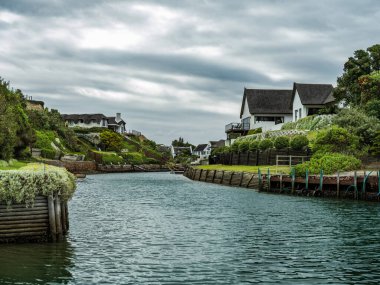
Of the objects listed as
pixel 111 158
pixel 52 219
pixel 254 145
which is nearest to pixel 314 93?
pixel 254 145

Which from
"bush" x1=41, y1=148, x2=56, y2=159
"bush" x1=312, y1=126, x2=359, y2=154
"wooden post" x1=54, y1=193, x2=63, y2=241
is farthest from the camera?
"bush" x1=41, y1=148, x2=56, y2=159

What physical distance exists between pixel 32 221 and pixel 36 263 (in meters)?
2.55

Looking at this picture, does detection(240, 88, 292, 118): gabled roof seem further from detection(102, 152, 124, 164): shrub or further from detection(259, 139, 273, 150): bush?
detection(102, 152, 124, 164): shrub

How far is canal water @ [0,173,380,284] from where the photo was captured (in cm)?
1783

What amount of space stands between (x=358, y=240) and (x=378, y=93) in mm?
51440

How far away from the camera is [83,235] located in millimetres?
26094

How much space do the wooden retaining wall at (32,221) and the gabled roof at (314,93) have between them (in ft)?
241

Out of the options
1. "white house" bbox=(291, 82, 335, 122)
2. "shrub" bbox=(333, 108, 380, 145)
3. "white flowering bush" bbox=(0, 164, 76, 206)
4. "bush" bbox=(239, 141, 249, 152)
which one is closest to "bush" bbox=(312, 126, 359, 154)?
"shrub" bbox=(333, 108, 380, 145)

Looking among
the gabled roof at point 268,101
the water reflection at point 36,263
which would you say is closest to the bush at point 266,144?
the gabled roof at point 268,101

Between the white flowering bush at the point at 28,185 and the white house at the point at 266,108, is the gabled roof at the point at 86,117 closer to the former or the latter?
the white house at the point at 266,108

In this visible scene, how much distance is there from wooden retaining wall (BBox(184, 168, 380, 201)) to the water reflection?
98.5 feet

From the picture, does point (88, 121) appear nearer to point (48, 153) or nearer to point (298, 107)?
point (48, 153)

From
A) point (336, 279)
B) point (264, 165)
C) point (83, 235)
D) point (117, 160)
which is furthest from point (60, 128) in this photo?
point (336, 279)

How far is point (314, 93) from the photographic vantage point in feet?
308
